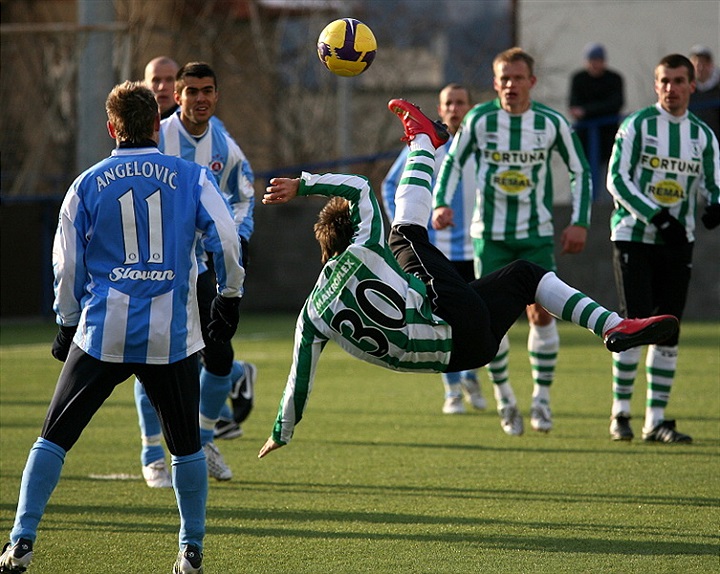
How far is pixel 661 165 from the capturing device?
26.0 ft

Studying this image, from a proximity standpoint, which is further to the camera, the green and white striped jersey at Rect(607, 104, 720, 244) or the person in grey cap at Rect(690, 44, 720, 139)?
the person in grey cap at Rect(690, 44, 720, 139)

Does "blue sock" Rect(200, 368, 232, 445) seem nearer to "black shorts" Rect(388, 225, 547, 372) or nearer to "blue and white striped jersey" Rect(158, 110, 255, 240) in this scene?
"blue and white striped jersey" Rect(158, 110, 255, 240)

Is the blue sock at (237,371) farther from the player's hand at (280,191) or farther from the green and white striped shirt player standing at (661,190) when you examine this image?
the player's hand at (280,191)

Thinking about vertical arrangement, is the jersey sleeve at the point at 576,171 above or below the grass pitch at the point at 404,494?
above

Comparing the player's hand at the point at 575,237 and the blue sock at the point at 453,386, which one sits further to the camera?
the blue sock at the point at 453,386

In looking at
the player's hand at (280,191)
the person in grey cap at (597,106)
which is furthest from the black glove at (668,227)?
the person in grey cap at (597,106)

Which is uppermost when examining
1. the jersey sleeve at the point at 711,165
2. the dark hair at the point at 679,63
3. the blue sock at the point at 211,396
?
the dark hair at the point at 679,63

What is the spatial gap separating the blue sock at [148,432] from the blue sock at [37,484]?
2067 millimetres

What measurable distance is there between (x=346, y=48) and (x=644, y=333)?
2306 millimetres

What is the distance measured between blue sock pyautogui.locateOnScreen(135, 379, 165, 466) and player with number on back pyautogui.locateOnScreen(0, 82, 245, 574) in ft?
6.70

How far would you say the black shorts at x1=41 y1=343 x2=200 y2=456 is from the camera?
477cm

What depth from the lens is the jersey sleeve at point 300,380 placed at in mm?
5457

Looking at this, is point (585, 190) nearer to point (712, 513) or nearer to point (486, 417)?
point (486, 417)

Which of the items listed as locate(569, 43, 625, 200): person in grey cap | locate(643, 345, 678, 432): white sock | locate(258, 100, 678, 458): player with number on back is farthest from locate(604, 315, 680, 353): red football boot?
locate(569, 43, 625, 200): person in grey cap
